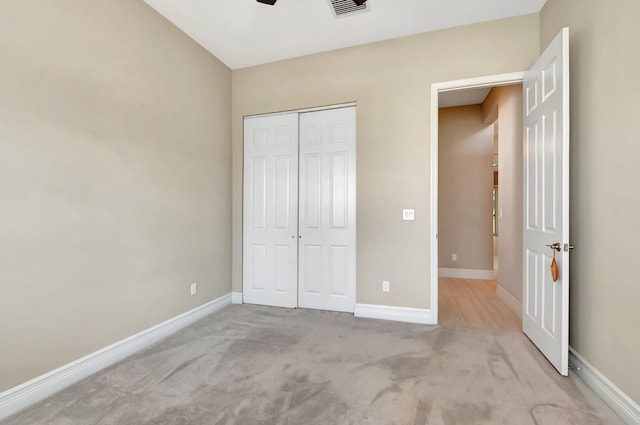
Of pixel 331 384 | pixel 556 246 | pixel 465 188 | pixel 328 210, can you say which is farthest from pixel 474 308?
pixel 465 188

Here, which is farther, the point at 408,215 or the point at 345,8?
the point at 408,215

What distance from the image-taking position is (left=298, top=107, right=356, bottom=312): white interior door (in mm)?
3318

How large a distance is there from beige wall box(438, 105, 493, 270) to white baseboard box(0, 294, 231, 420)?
15.0 feet

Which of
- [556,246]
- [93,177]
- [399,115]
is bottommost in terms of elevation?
[556,246]

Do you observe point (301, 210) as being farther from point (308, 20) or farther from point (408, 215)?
point (308, 20)

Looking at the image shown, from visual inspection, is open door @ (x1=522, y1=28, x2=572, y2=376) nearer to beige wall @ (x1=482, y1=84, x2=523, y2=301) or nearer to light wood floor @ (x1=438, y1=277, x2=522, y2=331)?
light wood floor @ (x1=438, y1=277, x2=522, y2=331)

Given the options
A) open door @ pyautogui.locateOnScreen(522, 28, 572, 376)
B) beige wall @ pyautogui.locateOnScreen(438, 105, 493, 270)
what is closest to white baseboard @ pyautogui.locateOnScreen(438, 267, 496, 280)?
beige wall @ pyautogui.locateOnScreen(438, 105, 493, 270)

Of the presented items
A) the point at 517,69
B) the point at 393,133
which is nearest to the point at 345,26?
the point at 393,133

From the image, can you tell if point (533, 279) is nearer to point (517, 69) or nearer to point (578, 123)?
point (578, 123)

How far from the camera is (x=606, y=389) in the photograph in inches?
68.2

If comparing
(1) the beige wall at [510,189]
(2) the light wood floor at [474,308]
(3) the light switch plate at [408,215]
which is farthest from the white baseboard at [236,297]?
(1) the beige wall at [510,189]

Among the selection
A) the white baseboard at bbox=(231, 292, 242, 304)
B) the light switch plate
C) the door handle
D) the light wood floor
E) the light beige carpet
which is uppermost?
the light switch plate

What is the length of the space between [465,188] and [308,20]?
405 centimetres

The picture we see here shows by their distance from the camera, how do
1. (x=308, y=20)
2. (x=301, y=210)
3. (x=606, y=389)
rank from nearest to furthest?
1. (x=606, y=389)
2. (x=308, y=20)
3. (x=301, y=210)
